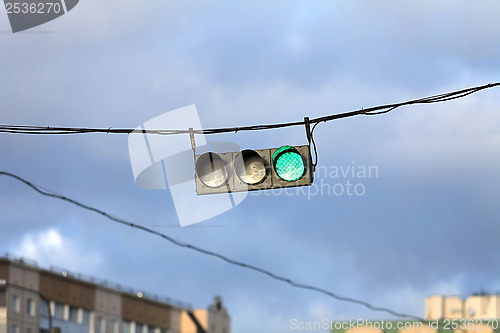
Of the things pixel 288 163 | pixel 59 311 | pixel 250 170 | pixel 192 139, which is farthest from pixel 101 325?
pixel 288 163

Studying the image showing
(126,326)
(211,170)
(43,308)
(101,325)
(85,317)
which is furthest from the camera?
(126,326)

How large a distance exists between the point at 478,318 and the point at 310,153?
50.0 metres

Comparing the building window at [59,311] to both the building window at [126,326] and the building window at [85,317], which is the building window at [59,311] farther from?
the building window at [126,326]

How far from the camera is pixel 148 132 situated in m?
10.6

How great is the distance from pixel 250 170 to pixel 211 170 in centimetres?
49

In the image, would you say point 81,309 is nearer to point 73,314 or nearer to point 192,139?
point 73,314

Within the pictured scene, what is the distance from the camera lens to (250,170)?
399 inches

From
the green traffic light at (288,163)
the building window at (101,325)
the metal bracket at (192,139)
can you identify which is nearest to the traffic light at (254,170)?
the green traffic light at (288,163)

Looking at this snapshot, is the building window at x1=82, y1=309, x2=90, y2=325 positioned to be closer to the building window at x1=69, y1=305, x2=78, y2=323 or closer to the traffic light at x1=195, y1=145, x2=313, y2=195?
the building window at x1=69, y1=305, x2=78, y2=323

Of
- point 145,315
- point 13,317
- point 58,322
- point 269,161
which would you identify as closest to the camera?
point 269,161

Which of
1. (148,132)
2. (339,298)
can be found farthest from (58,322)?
(148,132)

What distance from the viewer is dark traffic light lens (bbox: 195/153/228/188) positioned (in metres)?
10.2

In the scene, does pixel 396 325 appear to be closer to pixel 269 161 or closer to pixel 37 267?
pixel 37 267

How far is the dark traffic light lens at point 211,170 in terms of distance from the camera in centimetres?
1025
